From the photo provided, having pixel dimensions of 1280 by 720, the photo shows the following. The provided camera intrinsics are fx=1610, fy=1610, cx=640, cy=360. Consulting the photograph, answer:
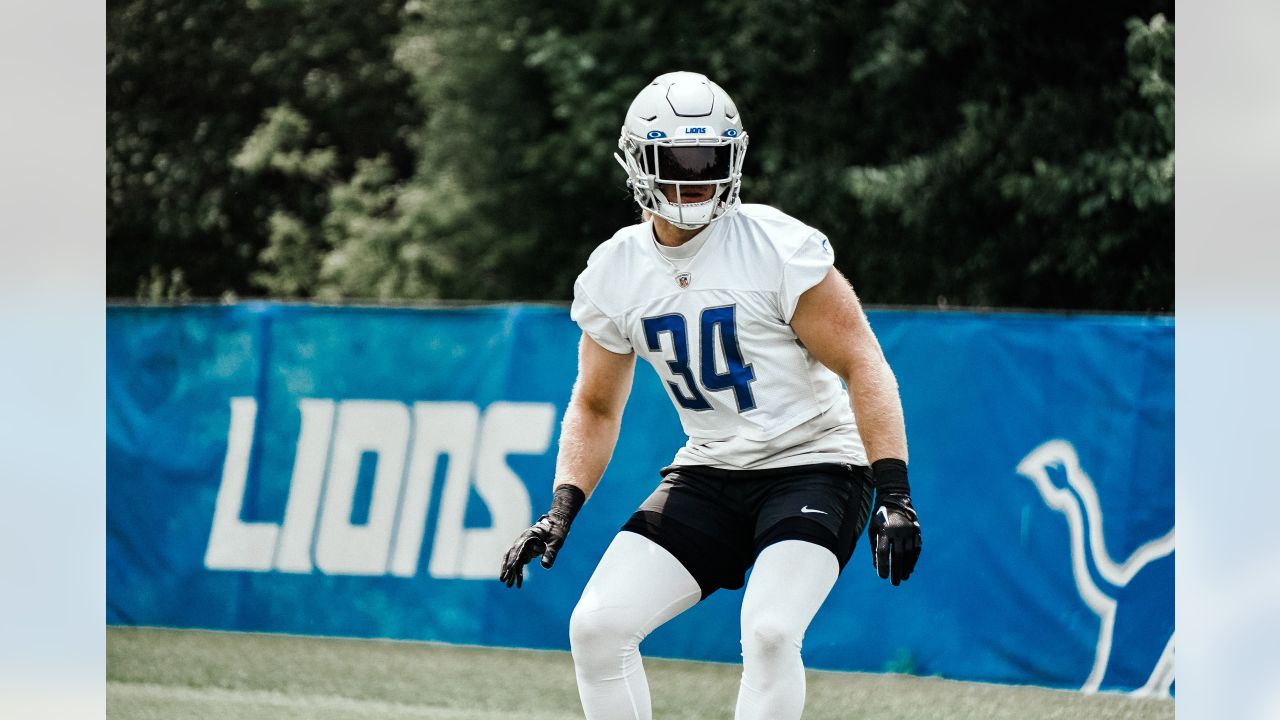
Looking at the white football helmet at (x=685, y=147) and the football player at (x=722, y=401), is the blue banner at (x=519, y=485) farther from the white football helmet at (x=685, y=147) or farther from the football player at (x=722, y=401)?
the white football helmet at (x=685, y=147)

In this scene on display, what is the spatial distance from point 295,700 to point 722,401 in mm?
3170

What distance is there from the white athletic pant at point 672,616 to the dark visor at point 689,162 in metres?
0.93

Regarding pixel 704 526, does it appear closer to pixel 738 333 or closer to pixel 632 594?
pixel 632 594

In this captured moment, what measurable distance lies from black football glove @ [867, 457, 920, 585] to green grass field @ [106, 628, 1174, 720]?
2653 mm

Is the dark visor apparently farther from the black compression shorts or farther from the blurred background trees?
the blurred background trees

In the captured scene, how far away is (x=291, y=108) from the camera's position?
23.2m

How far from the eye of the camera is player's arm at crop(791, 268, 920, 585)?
3.91m

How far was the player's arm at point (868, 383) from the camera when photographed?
12.8ft

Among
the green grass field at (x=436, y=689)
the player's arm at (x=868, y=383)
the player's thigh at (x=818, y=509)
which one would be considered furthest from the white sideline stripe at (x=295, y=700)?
the player's arm at (x=868, y=383)

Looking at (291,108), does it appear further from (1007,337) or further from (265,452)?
(1007,337)

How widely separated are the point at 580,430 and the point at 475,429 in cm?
325

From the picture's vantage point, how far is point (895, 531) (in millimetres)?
3869
